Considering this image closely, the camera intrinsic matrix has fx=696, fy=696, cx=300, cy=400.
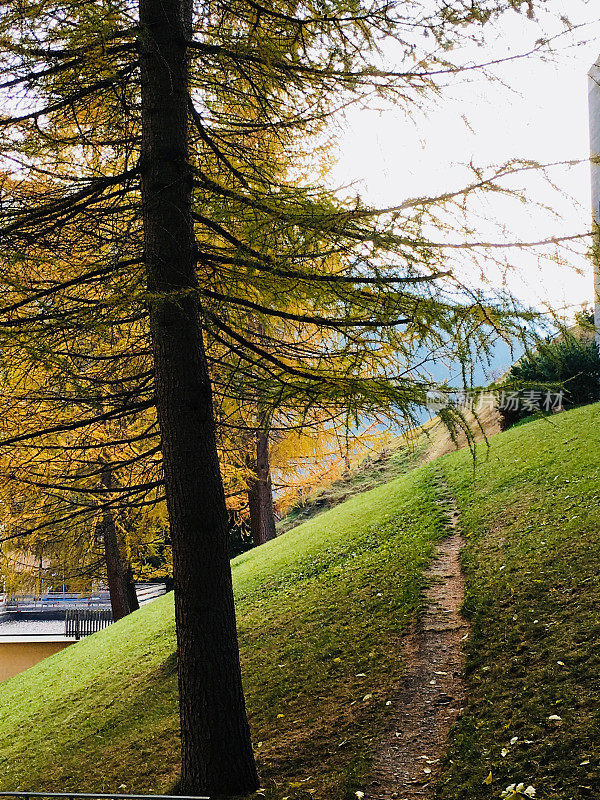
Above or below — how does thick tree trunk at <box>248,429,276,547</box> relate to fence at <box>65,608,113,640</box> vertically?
above

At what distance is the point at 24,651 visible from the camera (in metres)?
19.5

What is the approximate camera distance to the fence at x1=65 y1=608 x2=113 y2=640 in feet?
63.5

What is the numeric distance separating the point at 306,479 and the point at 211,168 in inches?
432

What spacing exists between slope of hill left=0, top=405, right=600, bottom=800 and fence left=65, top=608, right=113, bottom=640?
692 centimetres

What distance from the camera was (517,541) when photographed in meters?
7.55

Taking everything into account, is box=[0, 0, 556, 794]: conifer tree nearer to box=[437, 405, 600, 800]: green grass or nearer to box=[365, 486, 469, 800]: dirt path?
box=[365, 486, 469, 800]: dirt path

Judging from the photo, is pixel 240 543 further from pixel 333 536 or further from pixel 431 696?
pixel 431 696

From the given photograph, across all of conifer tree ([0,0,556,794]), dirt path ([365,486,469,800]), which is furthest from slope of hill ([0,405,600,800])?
conifer tree ([0,0,556,794])

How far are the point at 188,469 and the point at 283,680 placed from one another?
9.69ft

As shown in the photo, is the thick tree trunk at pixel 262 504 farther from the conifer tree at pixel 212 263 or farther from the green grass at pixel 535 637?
the conifer tree at pixel 212 263

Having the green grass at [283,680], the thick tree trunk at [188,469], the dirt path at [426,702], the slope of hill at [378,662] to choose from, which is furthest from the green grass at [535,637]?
the thick tree trunk at [188,469]

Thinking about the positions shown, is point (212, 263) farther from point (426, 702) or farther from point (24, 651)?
point (24, 651)

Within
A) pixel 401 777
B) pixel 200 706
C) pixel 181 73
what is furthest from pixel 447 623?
pixel 181 73

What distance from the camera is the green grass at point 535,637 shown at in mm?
4066
